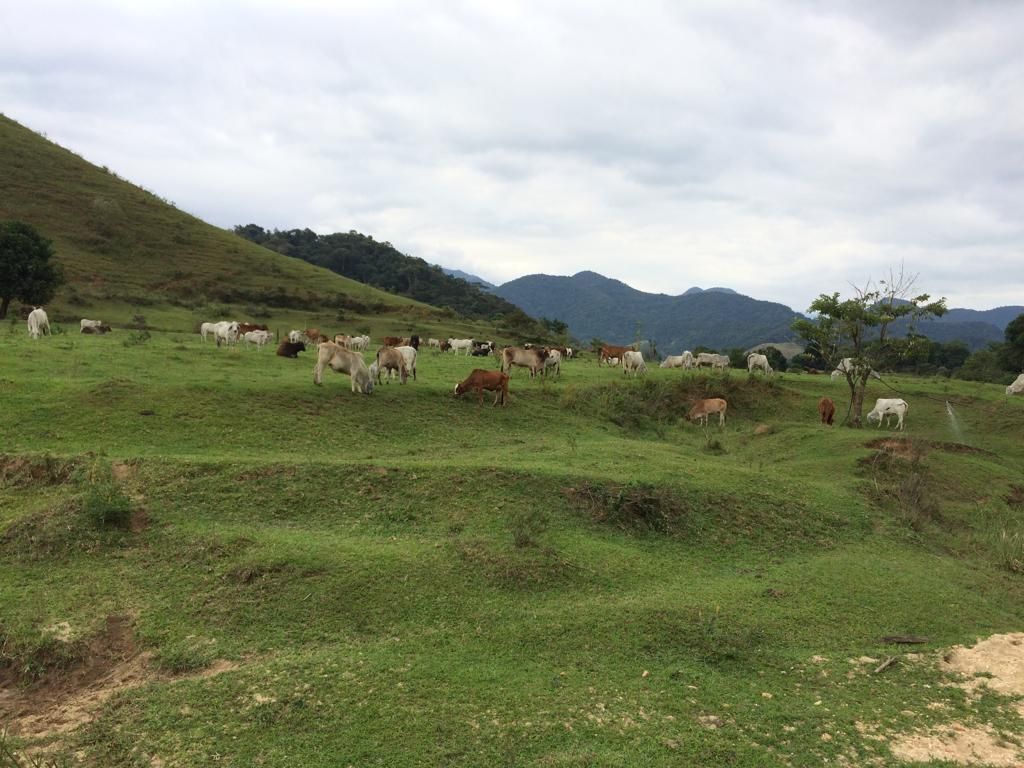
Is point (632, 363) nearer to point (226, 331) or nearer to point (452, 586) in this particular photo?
point (226, 331)

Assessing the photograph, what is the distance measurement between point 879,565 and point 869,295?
599 inches

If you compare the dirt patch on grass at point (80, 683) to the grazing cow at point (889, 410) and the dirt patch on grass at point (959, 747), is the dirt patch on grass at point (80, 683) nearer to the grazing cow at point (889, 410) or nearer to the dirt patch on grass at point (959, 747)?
the dirt patch on grass at point (959, 747)

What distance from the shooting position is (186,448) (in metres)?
12.4

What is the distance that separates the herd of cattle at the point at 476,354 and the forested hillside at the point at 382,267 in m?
61.0

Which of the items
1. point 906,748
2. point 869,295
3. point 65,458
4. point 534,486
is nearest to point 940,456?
point 869,295

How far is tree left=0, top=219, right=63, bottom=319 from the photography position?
31781mm

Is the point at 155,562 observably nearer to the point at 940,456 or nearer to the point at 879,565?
the point at 879,565

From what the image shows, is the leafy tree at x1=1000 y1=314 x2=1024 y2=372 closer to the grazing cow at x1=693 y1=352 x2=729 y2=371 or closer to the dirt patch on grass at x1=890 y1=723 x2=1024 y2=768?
the grazing cow at x1=693 y1=352 x2=729 y2=371

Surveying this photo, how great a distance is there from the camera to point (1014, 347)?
2015 inches

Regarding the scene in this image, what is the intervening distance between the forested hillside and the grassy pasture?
257 feet

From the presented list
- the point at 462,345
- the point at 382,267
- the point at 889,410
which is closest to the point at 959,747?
the point at 889,410

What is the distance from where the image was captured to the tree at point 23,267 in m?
31.8

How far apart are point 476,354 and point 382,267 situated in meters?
81.7

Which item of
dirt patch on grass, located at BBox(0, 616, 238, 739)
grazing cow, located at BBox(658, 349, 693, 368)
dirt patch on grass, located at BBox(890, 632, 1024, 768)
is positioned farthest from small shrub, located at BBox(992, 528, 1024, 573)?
grazing cow, located at BBox(658, 349, 693, 368)
